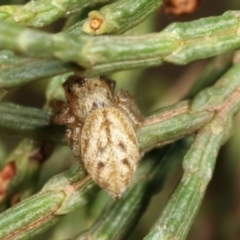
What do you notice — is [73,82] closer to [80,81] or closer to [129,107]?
[80,81]

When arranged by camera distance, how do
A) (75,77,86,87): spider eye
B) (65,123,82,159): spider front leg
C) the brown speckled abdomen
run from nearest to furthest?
the brown speckled abdomen
(65,123,82,159): spider front leg
(75,77,86,87): spider eye

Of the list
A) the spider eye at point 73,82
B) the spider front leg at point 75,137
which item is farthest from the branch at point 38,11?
the spider front leg at point 75,137

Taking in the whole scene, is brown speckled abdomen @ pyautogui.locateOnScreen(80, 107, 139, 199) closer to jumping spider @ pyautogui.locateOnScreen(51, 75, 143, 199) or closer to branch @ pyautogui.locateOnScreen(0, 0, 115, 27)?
jumping spider @ pyautogui.locateOnScreen(51, 75, 143, 199)

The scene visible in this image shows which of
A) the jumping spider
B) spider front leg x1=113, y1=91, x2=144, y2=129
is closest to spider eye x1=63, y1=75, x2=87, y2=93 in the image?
the jumping spider

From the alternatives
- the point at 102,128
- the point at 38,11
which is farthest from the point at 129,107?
the point at 38,11

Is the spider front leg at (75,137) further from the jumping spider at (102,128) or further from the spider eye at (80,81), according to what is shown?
the spider eye at (80,81)

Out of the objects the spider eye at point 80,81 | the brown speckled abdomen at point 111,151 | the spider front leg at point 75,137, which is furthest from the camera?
the spider eye at point 80,81

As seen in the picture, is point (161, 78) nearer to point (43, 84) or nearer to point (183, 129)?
point (43, 84)

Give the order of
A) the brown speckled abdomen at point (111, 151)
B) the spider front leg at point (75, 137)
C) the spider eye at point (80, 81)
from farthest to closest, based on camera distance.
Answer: the spider eye at point (80, 81)
the spider front leg at point (75, 137)
the brown speckled abdomen at point (111, 151)
